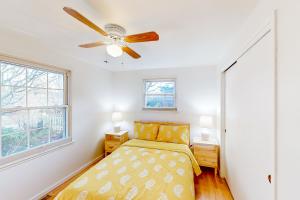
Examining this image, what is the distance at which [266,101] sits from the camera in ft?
3.57

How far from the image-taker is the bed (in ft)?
4.51

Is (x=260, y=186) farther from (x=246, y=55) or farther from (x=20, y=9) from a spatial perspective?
(x=20, y=9)

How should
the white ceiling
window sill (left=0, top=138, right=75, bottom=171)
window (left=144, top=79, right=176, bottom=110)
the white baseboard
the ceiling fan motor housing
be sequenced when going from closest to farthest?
the white ceiling, the ceiling fan motor housing, window sill (left=0, top=138, right=75, bottom=171), the white baseboard, window (left=144, top=79, right=176, bottom=110)

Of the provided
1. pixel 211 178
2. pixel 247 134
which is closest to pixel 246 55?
pixel 247 134

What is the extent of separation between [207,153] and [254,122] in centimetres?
157

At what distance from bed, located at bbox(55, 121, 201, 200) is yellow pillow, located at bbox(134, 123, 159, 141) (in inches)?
28.6

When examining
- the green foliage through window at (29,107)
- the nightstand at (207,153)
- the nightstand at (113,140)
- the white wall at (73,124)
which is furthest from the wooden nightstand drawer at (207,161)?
the green foliage through window at (29,107)

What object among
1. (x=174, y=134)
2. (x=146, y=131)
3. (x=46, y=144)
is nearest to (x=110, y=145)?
(x=146, y=131)

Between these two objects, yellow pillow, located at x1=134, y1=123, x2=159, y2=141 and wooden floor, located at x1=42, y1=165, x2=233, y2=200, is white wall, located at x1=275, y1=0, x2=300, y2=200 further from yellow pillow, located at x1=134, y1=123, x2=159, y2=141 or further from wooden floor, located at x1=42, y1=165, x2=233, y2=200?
yellow pillow, located at x1=134, y1=123, x2=159, y2=141

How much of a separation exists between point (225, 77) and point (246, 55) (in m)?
0.99

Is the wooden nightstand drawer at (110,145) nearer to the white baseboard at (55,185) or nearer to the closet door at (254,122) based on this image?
the white baseboard at (55,185)

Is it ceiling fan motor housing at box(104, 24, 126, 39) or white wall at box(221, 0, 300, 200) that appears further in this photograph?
ceiling fan motor housing at box(104, 24, 126, 39)

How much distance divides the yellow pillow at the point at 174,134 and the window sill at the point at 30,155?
6.18 feet

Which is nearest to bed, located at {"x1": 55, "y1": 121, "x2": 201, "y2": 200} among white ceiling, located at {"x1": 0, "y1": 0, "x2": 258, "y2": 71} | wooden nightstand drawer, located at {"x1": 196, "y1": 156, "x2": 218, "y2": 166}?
wooden nightstand drawer, located at {"x1": 196, "y1": 156, "x2": 218, "y2": 166}
